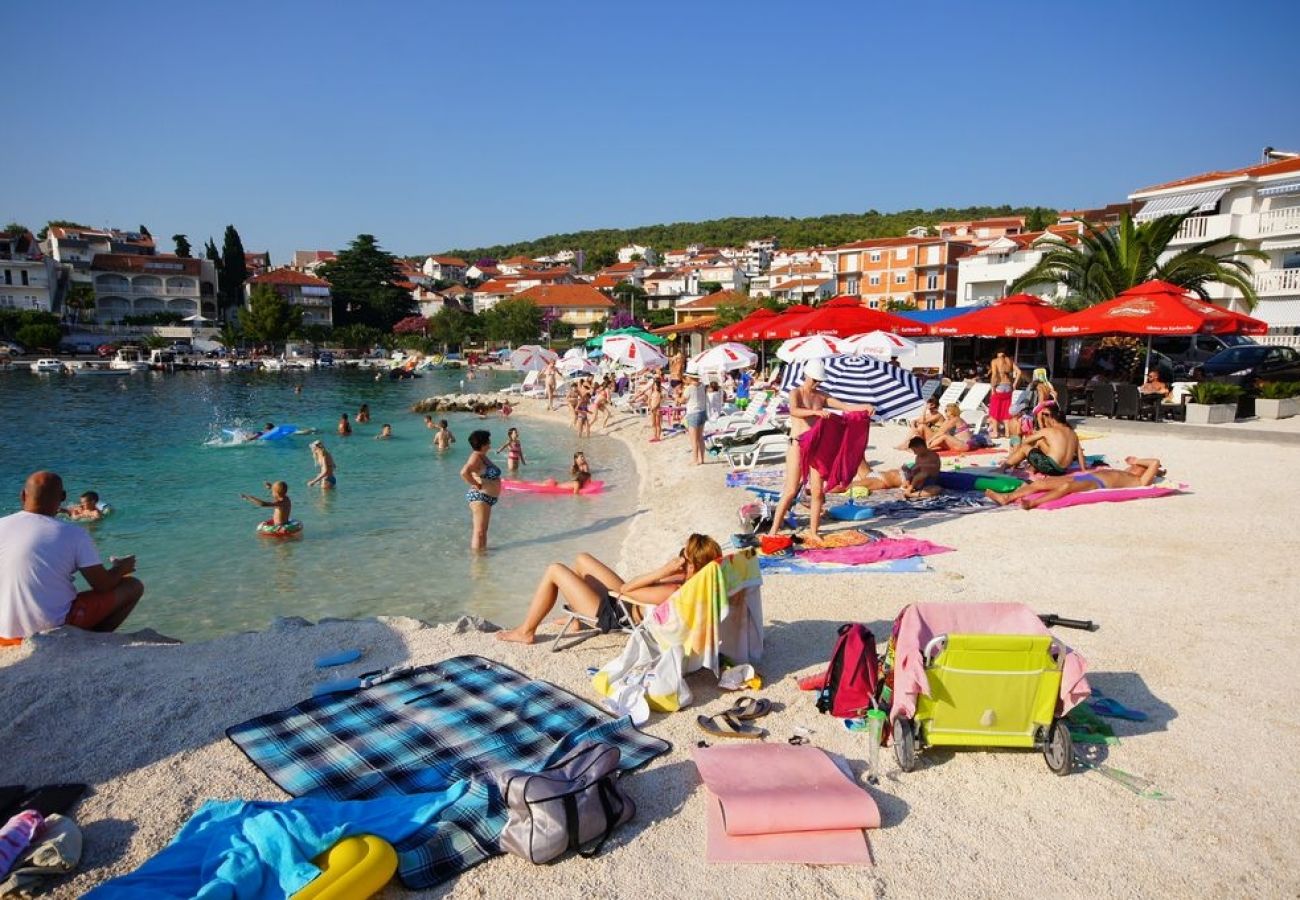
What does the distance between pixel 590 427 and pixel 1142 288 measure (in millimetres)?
13523

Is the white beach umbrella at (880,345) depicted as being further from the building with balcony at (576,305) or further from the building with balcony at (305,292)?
the building with balcony at (305,292)

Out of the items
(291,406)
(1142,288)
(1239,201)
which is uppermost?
(1239,201)

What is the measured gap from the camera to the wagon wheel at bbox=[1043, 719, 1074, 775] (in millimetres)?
3621

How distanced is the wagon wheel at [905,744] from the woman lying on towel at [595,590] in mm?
1642

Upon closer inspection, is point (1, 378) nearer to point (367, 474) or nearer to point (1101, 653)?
point (367, 474)

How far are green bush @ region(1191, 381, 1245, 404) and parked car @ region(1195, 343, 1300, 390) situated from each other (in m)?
3.81

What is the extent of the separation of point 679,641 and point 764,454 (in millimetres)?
8858

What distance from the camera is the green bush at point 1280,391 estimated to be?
49.7 feet

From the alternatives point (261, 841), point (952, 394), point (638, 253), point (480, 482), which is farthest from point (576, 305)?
point (261, 841)

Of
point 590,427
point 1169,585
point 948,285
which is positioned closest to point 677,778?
point 1169,585

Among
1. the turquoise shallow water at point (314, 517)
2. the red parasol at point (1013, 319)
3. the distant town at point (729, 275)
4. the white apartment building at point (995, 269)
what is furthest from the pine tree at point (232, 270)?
the red parasol at point (1013, 319)

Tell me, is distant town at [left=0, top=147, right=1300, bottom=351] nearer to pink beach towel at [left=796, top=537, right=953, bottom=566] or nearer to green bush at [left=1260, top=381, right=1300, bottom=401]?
green bush at [left=1260, top=381, right=1300, bottom=401]

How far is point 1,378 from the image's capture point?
46688 millimetres

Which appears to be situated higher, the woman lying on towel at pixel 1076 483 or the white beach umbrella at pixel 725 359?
the white beach umbrella at pixel 725 359
